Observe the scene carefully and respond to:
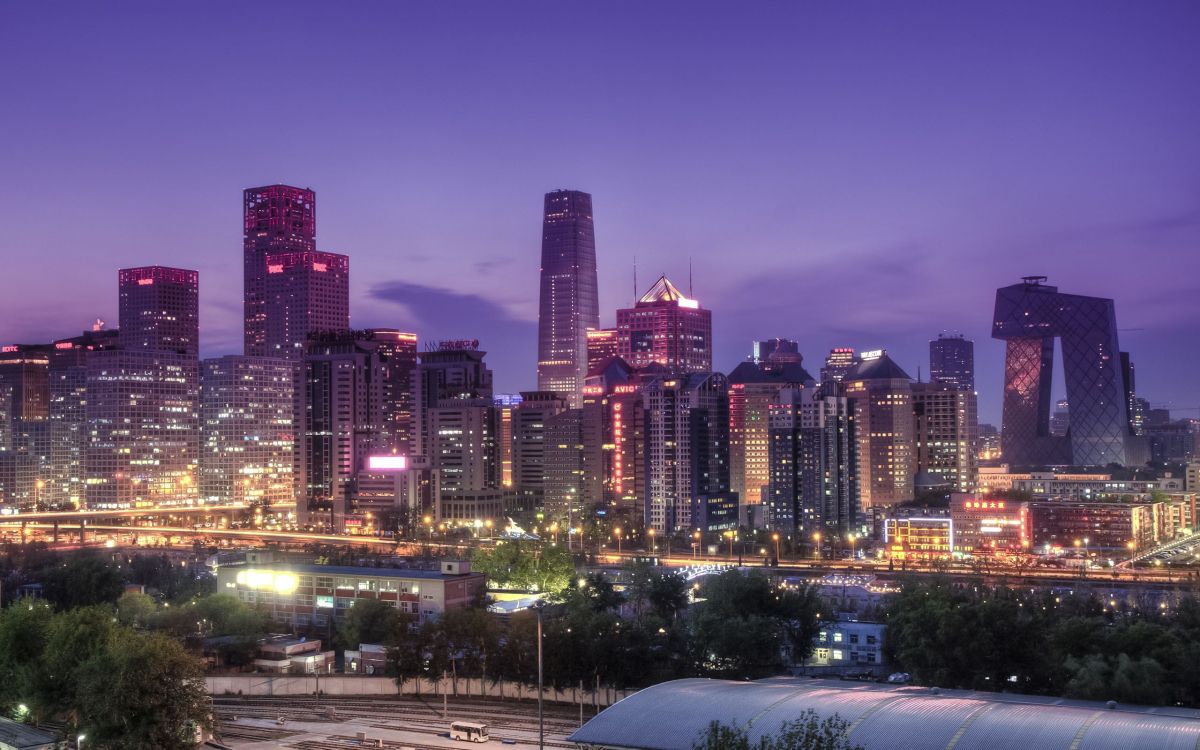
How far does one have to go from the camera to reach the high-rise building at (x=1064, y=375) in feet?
414

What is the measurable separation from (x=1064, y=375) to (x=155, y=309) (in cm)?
11989

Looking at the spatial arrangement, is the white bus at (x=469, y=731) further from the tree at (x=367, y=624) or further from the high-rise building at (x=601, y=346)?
the high-rise building at (x=601, y=346)

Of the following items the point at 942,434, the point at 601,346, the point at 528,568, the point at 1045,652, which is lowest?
the point at 1045,652

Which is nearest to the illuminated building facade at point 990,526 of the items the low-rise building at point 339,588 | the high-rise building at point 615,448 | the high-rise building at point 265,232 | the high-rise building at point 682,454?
the high-rise building at point 682,454

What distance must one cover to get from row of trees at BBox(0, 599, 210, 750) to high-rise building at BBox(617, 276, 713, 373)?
435 ft

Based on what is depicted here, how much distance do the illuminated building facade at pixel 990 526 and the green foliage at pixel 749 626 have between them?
130 feet

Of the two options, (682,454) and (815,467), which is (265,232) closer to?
(682,454)

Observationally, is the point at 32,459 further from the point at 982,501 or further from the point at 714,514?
the point at 982,501

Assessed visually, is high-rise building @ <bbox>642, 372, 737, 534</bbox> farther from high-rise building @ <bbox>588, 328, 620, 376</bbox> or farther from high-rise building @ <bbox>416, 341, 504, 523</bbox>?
high-rise building @ <bbox>588, 328, 620, 376</bbox>

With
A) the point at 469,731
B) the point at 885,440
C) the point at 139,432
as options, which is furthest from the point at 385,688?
the point at 139,432

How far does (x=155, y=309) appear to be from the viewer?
17000cm

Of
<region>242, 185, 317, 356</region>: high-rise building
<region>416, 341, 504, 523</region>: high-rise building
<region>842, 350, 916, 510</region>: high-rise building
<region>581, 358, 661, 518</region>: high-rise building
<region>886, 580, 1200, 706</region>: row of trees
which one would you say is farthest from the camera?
<region>242, 185, 317, 356</region>: high-rise building

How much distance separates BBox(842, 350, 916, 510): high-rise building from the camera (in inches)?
4914

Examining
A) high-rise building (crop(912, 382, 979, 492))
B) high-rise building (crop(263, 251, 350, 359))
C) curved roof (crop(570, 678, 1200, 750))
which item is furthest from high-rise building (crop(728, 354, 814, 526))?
curved roof (crop(570, 678, 1200, 750))
